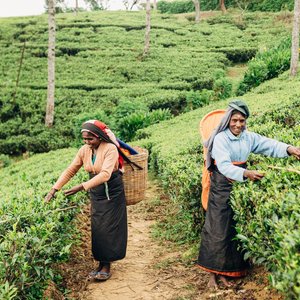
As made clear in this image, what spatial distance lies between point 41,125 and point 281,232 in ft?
48.3

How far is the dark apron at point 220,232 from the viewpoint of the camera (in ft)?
12.7

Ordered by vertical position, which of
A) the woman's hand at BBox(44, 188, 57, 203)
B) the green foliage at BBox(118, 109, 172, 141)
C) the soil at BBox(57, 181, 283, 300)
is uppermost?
the woman's hand at BBox(44, 188, 57, 203)

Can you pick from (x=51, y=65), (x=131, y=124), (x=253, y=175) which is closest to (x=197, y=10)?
(x=51, y=65)

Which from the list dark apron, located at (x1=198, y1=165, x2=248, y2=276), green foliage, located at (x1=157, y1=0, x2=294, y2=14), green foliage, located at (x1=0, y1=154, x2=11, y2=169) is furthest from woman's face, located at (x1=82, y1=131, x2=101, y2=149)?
green foliage, located at (x1=157, y1=0, x2=294, y2=14)

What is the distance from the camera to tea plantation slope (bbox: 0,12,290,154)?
54.1ft

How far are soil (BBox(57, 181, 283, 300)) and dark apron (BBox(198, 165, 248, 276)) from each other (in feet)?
0.67

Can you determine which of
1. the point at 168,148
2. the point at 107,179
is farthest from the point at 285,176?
the point at 168,148

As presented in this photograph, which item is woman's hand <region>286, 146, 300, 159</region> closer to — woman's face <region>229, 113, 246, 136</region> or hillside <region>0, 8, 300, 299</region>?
hillside <region>0, 8, 300, 299</region>

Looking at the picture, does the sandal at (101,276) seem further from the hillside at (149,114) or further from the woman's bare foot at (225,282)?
the woman's bare foot at (225,282)

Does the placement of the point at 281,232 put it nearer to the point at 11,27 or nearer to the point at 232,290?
the point at 232,290

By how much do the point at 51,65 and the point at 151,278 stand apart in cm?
1257

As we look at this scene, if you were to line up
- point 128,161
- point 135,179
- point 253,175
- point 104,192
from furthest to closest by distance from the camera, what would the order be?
Answer: point 135,179, point 128,161, point 104,192, point 253,175

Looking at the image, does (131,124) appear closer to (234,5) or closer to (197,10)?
(197,10)

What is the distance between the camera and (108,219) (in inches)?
175
